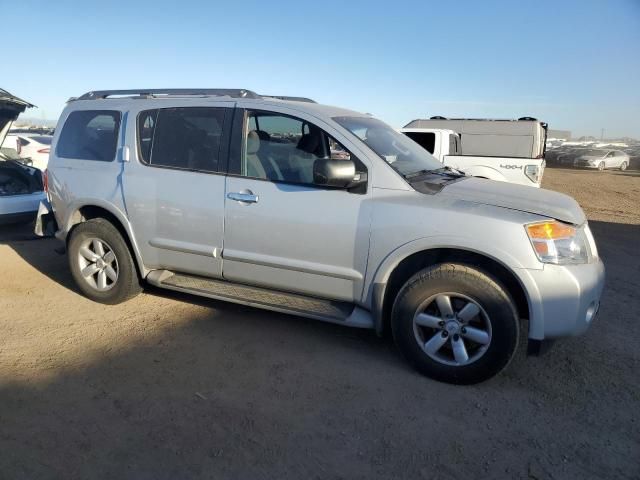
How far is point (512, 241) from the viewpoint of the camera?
3053mm

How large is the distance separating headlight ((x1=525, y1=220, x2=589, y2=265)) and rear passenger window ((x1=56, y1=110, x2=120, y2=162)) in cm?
352

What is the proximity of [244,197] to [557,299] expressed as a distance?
7.47 ft

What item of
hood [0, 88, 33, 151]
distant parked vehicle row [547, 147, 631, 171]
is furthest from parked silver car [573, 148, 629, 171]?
hood [0, 88, 33, 151]

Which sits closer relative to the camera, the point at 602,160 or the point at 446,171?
the point at 446,171

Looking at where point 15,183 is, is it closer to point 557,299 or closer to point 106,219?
point 106,219

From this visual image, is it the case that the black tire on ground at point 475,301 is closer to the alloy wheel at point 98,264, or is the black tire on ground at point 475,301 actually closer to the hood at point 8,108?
the alloy wheel at point 98,264

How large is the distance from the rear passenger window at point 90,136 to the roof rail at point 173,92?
23 centimetres

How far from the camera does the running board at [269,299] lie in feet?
11.7

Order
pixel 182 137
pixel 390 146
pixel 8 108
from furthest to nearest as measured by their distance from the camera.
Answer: pixel 8 108
pixel 182 137
pixel 390 146

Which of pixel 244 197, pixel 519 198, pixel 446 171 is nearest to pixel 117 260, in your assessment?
pixel 244 197

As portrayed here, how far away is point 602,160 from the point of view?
28.7m

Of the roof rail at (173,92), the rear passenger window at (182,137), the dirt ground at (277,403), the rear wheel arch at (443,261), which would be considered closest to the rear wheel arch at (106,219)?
the dirt ground at (277,403)

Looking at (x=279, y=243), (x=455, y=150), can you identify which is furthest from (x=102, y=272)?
(x=455, y=150)

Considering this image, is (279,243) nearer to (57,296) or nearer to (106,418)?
(106,418)
